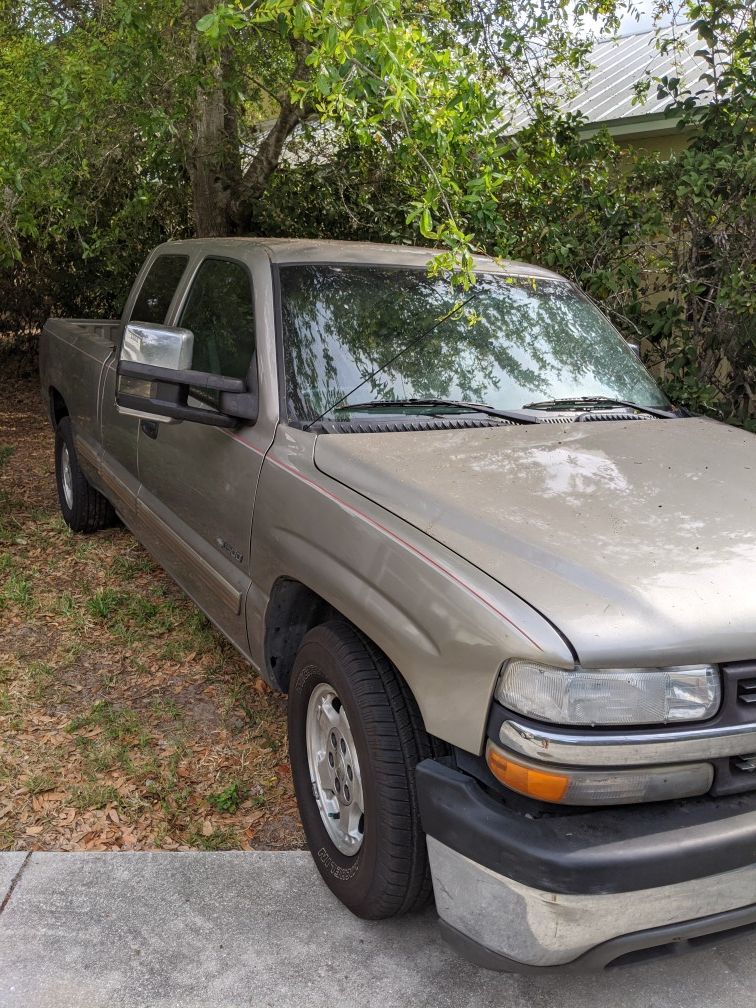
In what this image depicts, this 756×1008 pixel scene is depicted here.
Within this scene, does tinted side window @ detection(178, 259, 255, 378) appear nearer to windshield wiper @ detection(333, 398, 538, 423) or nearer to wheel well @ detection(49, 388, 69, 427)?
windshield wiper @ detection(333, 398, 538, 423)

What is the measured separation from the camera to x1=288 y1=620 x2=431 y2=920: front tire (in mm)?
2436

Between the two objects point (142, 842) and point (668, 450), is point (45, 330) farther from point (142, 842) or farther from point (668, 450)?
point (668, 450)

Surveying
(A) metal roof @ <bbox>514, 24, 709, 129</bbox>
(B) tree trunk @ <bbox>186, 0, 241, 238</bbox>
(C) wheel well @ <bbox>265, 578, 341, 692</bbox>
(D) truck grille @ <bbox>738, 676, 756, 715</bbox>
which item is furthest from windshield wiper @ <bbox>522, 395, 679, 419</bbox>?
(A) metal roof @ <bbox>514, 24, 709, 129</bbox>

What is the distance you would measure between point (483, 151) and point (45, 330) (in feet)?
12.5

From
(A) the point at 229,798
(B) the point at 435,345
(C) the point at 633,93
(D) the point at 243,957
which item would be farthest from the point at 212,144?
(D) the point at 243,957

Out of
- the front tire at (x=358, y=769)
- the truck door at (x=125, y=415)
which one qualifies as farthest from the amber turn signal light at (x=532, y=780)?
the truck door at (x=125, y=415)

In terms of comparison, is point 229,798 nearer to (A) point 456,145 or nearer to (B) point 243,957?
(B) point 243,957

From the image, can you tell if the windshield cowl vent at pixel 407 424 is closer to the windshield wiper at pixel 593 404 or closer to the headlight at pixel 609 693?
the windshield wiper at pixel 593 404

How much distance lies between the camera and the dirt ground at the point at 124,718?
10.9ft

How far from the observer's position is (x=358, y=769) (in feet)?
8.57

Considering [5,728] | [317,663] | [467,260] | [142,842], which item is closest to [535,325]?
[467,260]

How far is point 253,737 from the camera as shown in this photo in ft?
12.8

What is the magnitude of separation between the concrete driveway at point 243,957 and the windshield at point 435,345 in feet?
5.14

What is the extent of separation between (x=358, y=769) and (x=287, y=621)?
2.26ft
